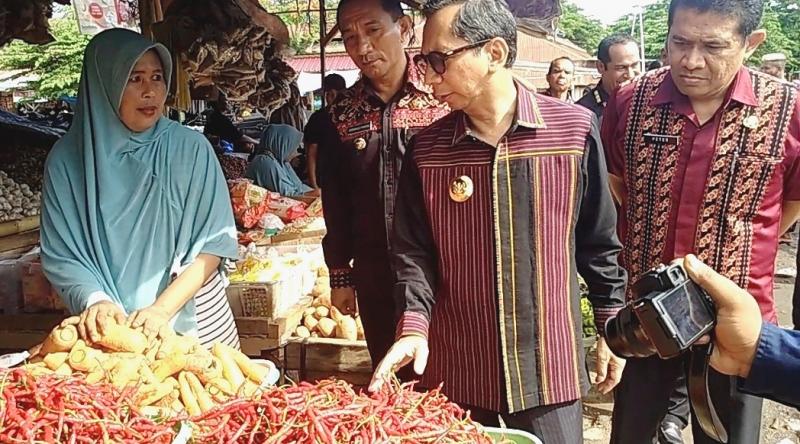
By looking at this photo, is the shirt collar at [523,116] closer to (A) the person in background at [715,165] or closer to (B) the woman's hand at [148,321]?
(A) the person in background at [715,165]

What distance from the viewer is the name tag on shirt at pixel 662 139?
217 cm

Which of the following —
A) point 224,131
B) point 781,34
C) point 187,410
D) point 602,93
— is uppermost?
point 781,34

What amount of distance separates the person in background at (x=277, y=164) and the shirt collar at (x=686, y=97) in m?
3.97

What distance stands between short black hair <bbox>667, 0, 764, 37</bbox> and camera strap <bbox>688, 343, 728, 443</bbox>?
3.79 feet

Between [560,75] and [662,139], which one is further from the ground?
[560,75]

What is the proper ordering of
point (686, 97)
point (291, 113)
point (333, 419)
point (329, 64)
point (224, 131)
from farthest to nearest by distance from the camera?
1. point (329, 64)
2. point (224, 131)
3. point (291, 113)
4. point (686, 97)
5. point (333, 419)

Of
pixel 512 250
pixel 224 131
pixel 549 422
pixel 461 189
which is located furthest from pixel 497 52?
pixel 224 131

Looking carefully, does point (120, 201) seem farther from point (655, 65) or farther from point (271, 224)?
point (655, 65)

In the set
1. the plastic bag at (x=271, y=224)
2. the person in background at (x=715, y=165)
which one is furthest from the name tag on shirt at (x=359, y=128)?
the plastic bag at (x=271, y=224)

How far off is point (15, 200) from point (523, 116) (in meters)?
4.04

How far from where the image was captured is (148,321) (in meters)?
1.96

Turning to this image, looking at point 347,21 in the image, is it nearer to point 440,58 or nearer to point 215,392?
point 440,58

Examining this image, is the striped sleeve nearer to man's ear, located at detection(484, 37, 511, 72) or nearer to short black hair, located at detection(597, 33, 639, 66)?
man's ear, located at detection(484, 37, 511, 72)

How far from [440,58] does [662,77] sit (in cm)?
95
